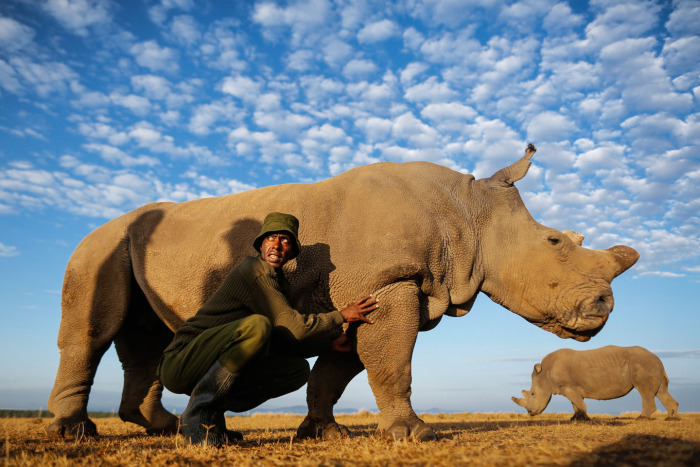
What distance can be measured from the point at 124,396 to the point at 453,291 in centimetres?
407

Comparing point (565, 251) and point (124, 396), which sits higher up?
point (565, 251)

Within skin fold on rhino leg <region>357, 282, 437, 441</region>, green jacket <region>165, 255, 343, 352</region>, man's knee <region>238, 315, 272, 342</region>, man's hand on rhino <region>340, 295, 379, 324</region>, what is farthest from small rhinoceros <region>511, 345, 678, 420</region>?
man's knee <region>238, 315, 272, 342</region>

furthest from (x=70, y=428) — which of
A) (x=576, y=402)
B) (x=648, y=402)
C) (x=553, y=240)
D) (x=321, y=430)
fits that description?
(x=648, y=402)

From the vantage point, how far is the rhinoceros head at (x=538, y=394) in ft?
34.2

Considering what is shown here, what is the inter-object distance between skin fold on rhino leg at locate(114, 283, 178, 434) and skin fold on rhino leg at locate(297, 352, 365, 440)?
222 centimetres

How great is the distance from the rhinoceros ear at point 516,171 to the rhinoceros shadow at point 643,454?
313cm

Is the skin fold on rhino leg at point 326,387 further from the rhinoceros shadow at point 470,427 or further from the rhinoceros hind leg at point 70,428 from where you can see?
the rhinoceros hind leg at point 70,428

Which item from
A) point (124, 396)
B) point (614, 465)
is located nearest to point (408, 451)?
point (614, 465)

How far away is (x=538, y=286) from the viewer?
5.12m

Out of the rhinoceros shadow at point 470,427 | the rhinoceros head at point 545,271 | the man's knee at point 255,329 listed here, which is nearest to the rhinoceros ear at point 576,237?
the rhinoceros head at point 545,271

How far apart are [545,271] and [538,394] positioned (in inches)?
255

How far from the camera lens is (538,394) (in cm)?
1054

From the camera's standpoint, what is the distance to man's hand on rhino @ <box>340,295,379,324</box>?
3.90 m

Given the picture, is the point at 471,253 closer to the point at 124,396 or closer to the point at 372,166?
the point at 372,166
